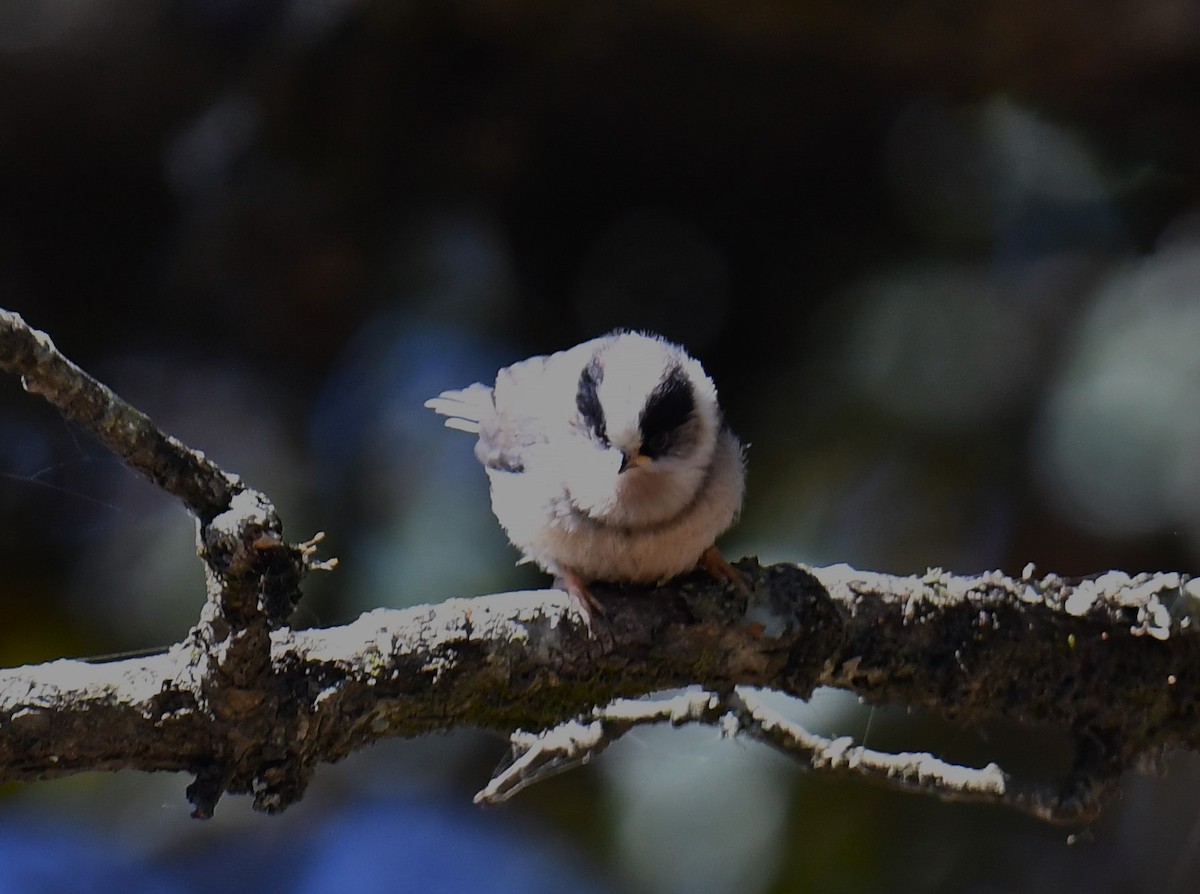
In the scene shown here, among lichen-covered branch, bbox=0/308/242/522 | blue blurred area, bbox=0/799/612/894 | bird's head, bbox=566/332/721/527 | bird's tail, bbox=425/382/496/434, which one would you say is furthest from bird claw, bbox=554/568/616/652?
blue blurred area, bbox=0/799/612/894

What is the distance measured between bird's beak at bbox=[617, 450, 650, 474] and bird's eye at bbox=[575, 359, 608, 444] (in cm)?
4

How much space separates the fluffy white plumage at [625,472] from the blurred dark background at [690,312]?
0.88m

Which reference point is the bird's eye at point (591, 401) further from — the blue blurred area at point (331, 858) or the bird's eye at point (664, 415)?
the blue blurred area at point (331, 858)

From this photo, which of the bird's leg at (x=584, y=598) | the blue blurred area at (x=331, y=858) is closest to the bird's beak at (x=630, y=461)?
the bird's leg at (x=584, y=598)

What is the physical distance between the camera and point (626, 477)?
127 centimetres

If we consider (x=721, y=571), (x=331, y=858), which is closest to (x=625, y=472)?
(x=721, y=571)

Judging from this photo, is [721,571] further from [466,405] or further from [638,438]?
[466,405]

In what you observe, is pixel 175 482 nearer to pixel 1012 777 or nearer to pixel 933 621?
pixel 933 621

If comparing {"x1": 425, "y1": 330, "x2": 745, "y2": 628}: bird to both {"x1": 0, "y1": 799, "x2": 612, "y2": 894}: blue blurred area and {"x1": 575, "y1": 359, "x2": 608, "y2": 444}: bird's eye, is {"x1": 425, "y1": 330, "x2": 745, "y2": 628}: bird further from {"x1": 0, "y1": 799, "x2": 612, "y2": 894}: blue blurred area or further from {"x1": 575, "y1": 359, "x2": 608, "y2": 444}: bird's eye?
{"x1": 0, "y1": 799, "x2": 612, "y2": 894}: blue blurred area

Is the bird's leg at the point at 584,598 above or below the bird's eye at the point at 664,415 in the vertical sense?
below

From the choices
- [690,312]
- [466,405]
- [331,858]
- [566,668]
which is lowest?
[566,668]

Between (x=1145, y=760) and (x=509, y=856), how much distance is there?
1424 millimetres

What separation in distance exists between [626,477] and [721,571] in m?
0.17

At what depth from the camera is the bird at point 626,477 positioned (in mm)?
1251
